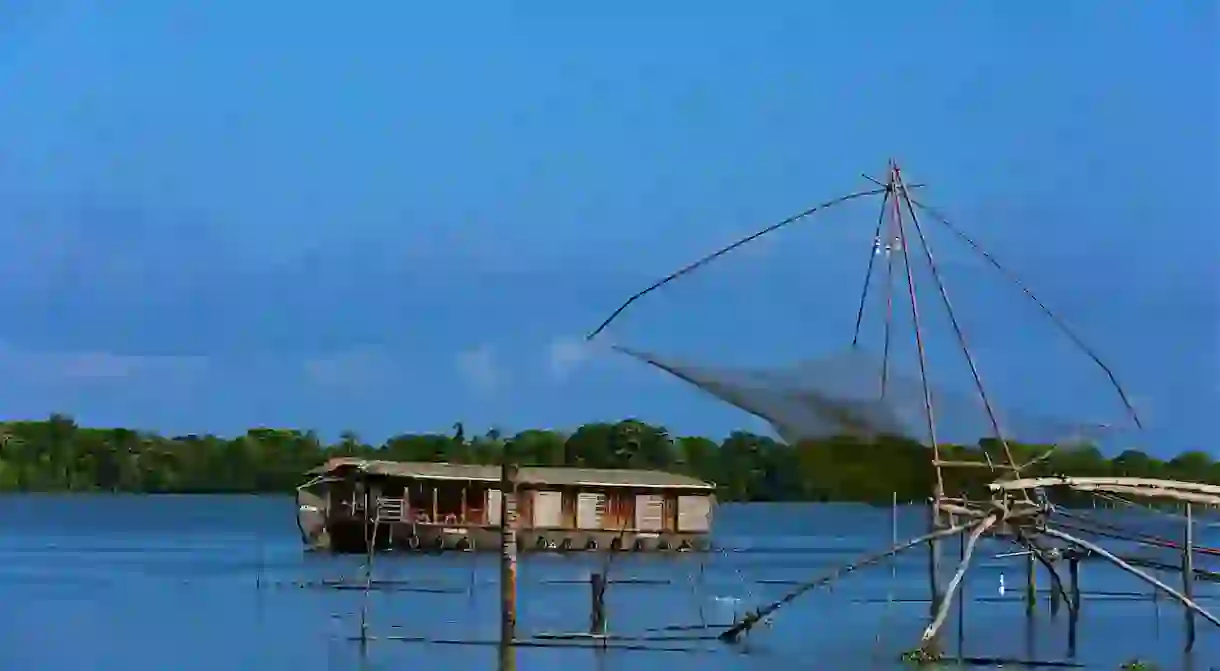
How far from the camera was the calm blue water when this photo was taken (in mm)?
28062

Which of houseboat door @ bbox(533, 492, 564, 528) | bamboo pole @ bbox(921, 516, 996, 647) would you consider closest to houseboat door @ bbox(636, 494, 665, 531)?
houseboat door @ bbox(533, 492, 564, 528)

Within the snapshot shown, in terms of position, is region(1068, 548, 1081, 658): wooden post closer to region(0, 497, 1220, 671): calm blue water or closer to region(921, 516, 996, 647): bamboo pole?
region(0, 497, 1220, 671): calm blue water

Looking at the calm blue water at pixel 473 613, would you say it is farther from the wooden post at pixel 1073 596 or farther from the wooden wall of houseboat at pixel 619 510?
the wooden wall of houseboat at pixel 619 510

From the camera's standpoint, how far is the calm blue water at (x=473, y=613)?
28.1 metres

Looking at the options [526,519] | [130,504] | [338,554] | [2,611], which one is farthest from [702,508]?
[130,504]

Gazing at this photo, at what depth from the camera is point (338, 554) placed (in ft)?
172

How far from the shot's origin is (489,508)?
5131 centimetres

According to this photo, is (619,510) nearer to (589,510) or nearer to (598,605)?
(589,510)

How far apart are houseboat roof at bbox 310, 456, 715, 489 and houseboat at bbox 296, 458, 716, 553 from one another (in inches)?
1.0

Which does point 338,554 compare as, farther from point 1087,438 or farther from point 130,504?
point 130,504

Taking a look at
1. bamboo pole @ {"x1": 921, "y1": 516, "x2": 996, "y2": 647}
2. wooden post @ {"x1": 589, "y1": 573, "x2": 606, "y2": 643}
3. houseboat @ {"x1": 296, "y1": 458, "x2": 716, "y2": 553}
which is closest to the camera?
bamboo pole @ {"x1": 921, "y1": 516, "x2": 996, "y2": 647}

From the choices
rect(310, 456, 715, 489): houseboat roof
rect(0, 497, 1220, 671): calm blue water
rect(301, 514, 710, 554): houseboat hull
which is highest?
rect(310, 456, 715, 489): houseboat roof

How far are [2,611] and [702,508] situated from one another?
19640 millimetres

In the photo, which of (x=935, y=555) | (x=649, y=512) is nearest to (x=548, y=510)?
(x=649, y=512)
